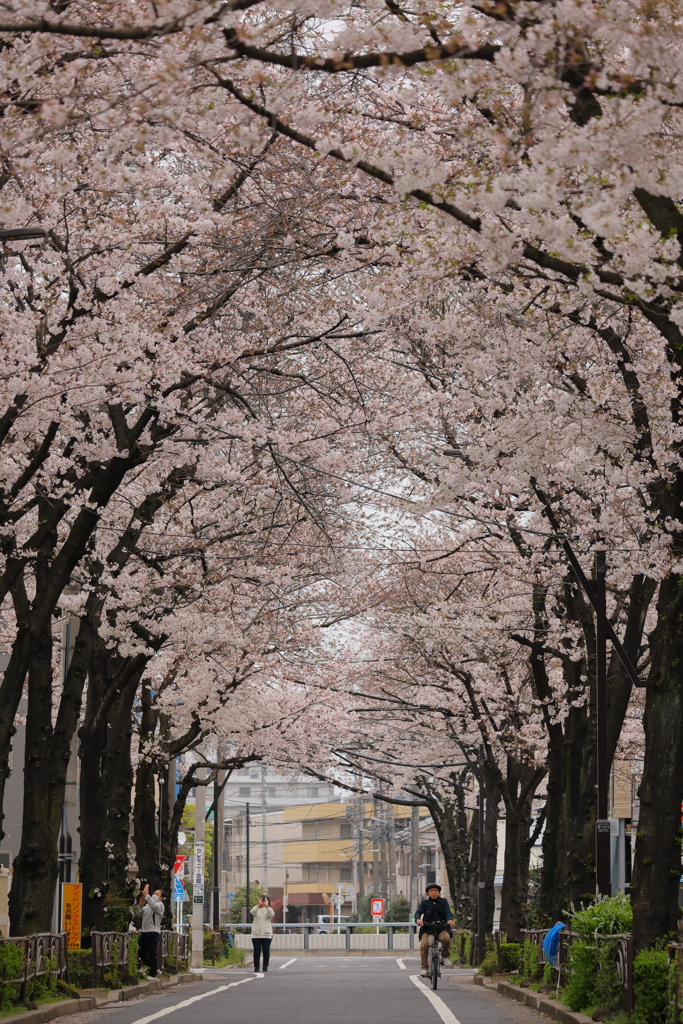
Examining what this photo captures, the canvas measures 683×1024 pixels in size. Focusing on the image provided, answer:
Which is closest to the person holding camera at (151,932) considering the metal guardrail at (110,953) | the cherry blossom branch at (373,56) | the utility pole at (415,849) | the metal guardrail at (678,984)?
the metal guardrail at (110,953)

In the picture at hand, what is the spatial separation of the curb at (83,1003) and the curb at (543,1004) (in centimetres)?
583

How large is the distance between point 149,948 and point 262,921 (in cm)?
640

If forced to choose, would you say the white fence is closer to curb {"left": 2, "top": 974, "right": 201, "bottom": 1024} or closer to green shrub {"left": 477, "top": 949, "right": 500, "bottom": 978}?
green shrub {"left": 477, "top": 949, "right": 500, "bottom": 978}

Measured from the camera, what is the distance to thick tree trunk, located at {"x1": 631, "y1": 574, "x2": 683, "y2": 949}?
38.8 feet

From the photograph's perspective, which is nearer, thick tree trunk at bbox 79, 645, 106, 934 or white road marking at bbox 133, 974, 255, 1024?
white road marking at bbox 133, 974, 255, 1024

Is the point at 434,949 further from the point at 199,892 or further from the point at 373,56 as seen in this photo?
the point at 373,56

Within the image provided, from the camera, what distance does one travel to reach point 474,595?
27.2m

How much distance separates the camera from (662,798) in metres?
11.8

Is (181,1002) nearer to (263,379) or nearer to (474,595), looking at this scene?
(263,379)

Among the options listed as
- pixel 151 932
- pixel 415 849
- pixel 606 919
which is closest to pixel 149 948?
pixel 151 932

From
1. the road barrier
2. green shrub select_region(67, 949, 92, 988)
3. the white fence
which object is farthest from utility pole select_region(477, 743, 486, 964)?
the white fence

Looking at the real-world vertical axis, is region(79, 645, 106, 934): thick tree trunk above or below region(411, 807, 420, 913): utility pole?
above

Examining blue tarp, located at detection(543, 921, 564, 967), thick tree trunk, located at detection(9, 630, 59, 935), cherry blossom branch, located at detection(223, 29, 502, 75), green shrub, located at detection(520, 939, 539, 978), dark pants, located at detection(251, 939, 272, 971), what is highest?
cherry blossom branch, located at detection(223, 29, 502, 75)

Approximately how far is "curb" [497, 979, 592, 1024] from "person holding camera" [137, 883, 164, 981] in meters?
6.21
